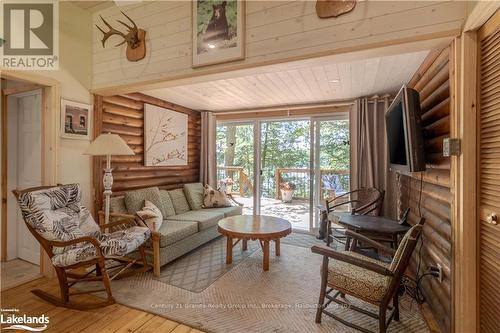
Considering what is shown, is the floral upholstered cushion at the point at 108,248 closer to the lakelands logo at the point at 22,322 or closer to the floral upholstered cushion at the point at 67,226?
the floral upholstered cushion at the point at 67,226

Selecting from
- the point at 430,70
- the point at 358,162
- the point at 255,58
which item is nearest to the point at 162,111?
the point at 255,58

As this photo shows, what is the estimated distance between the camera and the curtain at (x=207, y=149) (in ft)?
16.1

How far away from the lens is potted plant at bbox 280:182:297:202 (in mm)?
4747

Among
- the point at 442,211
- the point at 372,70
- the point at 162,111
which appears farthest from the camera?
the point at 162,111

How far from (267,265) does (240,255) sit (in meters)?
0.55

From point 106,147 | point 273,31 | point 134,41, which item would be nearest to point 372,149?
point 273,31

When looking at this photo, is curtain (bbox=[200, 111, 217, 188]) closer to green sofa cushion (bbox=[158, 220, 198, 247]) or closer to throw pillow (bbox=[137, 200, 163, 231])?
green sofa cushion (bbox=[158, 220, 198, 247])

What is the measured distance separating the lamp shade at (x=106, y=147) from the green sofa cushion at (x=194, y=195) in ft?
5.66

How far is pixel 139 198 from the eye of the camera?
10.8ft

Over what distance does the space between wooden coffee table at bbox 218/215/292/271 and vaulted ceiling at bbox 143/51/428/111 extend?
1.69m

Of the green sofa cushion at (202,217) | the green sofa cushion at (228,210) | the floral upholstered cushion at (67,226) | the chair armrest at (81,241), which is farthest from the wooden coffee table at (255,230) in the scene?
the chair armrest at (81,241)

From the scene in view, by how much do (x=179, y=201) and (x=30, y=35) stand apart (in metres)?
2.67

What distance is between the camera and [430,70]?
87.1 inches

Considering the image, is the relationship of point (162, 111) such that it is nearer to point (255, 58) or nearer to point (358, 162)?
point (255, 58)
